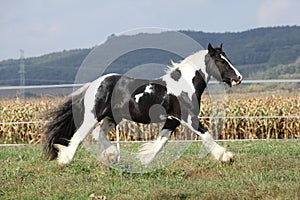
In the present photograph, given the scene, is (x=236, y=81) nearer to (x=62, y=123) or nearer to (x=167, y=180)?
(x=167, y=180)

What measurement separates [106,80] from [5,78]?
240ft

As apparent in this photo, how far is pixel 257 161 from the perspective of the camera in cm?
891

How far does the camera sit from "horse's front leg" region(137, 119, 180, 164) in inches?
341

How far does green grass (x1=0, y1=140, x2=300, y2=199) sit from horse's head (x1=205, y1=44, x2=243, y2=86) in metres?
1.27

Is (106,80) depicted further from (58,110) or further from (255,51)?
(255,51)

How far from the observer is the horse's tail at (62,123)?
9109 millimetres

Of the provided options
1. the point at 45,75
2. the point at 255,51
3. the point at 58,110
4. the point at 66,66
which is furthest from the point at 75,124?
the point at 255,51

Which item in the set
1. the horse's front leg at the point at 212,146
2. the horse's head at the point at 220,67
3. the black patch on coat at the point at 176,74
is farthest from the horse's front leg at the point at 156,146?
the horse's head at the point at 220,67

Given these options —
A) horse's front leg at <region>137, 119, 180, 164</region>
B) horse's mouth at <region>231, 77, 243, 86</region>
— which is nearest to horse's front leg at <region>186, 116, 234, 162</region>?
horse's front leg at <region>137, 119, 180, 164</region>

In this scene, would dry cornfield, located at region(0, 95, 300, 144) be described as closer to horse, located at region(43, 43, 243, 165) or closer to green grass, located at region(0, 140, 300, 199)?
green grass, located at region(0, 140, 300, 199)

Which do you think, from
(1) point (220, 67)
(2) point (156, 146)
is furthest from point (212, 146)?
(1) point (220, 67)

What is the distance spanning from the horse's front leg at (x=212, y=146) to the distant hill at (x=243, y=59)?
1946 inches

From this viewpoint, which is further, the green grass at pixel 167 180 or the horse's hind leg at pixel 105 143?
the horse's hind leg at pixel 105 143

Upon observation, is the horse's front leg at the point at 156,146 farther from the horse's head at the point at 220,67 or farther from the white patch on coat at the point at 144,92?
the horse's head at the point at 220,67
